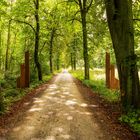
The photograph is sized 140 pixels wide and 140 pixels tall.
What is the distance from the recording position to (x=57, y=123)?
891cm

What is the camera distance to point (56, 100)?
13.4m

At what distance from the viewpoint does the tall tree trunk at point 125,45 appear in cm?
1071

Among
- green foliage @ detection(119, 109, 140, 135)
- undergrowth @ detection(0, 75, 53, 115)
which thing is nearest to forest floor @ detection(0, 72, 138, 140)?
green foliage @ detection(119, 109, 140, 135)

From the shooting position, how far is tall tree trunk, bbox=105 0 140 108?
10711mm

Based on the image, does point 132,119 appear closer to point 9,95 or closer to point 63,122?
point 63,122

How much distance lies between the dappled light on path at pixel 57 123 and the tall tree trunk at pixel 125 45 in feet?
5.54

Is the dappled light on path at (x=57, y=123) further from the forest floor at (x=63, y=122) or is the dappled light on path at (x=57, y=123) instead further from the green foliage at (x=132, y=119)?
the green foliage at (x=132, y=119)

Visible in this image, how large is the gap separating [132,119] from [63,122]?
2.29 meters

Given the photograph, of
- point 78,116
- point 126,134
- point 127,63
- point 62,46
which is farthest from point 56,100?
point 62,46

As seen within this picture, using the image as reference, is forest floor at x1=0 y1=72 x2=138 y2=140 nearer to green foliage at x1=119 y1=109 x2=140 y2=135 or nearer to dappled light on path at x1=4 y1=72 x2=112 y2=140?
dappled light on path at x1=4 y1=72 x2=112 y2=140

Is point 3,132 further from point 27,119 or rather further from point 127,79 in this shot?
point 127,79

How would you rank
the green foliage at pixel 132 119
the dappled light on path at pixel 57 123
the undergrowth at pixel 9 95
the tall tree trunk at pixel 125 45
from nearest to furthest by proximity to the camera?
the dappled light on path at pixel 57 123, the green foliage at pixel 132 119, the tall tree trunk at pixel 125 45, the undergrowth at pixel 9 95

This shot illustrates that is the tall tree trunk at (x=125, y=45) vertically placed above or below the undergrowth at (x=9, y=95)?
above

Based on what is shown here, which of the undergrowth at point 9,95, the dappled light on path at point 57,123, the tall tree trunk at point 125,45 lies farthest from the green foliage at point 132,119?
the undergrowth at point 9,95
